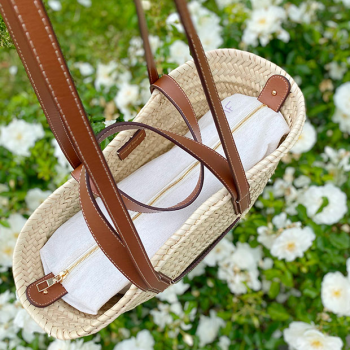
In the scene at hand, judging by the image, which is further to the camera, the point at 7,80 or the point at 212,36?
the point at 7,80

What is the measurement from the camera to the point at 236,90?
1157 millimetres

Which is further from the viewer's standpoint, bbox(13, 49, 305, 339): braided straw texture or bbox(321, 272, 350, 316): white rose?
bbox(321, 272, 350, 316): white rose

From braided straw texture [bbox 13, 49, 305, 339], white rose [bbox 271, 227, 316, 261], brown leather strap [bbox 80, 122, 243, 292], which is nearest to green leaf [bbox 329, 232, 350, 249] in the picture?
white rose [bbox 271, 227, 316, 261]

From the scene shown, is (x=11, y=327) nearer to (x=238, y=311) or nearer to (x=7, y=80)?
(x=238, y=311)

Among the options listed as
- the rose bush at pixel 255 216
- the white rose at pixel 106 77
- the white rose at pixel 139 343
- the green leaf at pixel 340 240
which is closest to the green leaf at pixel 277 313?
the rose bush at pixel 255 216

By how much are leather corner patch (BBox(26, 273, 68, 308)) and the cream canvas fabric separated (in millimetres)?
19

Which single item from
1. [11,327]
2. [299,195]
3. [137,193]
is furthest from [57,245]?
[299,195]

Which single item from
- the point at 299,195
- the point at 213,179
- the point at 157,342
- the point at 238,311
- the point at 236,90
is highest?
the point at 236,90

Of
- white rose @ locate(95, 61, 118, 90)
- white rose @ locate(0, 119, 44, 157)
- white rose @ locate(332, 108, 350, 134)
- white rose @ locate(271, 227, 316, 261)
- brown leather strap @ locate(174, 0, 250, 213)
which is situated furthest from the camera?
white rose @ locate(95, 61, 118, 90)

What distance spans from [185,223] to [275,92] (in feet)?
1.63

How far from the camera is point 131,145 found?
998mm

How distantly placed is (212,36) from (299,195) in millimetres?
712

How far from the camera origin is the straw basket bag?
559mm

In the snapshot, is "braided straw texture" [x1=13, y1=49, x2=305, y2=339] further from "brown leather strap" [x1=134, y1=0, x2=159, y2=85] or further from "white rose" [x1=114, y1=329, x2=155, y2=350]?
"white rose" [x1=114, y1=329, x2=155, y2=350]
